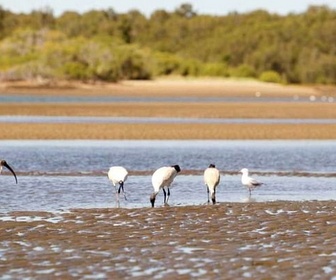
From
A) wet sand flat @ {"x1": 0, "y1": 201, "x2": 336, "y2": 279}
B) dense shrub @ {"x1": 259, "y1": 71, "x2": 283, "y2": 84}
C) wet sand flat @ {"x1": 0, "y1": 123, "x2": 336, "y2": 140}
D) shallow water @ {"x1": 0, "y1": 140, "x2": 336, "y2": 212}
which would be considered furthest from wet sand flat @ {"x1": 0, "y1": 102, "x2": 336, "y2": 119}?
dense shrub @ {"x1": 259, "y1": 71, "x2": 283, "y2": 84}

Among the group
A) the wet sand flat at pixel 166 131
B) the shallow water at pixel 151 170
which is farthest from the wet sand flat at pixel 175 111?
the shallow water at pixel 151 170

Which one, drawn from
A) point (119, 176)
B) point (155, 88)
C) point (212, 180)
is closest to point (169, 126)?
point (119, 176)

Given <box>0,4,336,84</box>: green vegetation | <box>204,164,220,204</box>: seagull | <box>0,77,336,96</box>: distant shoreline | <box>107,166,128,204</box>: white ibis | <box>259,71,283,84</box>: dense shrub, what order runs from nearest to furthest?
<box>204,164,220,204</box>: seagull, <box>107,166,128,204</box>: white ibis, <box>0,77,336,96</box>: distant shoreline, <box>0,4,336,84</box>: green vegetation, <box>259,71,283,84</box>: dense shrub

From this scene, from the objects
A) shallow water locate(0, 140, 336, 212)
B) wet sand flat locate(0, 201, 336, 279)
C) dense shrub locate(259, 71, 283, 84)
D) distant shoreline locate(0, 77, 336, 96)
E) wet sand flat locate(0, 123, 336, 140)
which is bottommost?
dense shrub locate(259, 71, 283, 84)

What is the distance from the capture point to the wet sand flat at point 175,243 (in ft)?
33.5

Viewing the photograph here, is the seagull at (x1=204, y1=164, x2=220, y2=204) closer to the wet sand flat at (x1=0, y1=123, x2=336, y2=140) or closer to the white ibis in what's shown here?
the white ibis

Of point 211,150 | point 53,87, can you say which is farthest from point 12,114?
point 53,87

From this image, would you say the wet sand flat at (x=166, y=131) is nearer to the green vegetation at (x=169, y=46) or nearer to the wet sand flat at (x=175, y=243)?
the wet sand flat at (x=175, y=243)

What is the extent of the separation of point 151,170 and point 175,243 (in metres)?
10.2

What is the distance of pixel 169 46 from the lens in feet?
479

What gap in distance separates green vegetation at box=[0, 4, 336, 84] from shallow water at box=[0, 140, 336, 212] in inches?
2462

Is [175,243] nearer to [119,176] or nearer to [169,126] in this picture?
[119,176]

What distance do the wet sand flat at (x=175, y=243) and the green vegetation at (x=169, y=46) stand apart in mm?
75933

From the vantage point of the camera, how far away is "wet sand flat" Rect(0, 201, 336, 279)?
402 inches
